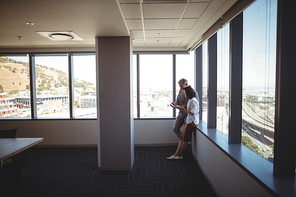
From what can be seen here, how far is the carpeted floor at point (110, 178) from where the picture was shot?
2.55 m

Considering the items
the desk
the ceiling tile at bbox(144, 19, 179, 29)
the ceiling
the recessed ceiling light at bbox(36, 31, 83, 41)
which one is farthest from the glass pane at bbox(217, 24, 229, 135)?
the desk

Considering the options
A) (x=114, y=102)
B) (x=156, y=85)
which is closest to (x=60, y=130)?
(x=114, y=102)

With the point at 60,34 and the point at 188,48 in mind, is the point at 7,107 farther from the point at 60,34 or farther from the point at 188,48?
the point at 188,48

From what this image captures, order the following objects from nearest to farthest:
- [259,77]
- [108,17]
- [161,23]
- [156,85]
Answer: [259,77]
[108,17]
[161,23]
[156,85]

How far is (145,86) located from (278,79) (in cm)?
358

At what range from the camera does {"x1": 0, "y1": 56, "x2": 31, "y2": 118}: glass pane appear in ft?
15.4

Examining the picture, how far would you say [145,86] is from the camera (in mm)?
4816

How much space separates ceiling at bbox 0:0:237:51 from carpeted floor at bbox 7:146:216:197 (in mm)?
2133

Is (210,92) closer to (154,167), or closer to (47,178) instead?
(154,167)

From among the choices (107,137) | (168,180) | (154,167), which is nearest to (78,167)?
(107,137)

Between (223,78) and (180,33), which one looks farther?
(180,33)

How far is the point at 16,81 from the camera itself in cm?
470

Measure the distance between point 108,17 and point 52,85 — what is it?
3.25 metres

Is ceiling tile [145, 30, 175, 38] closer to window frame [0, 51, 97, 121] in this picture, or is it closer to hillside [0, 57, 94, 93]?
window frame [0, 51, 97, 121]
